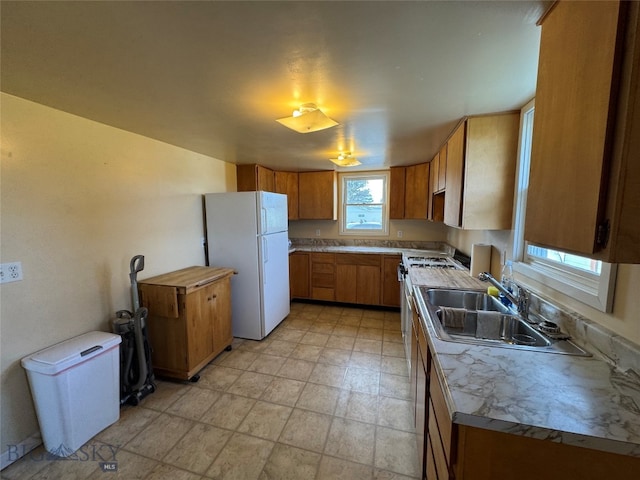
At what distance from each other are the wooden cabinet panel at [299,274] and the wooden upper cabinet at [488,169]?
264 cm

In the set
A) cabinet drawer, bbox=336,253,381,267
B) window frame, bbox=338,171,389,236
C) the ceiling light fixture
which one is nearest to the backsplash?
the ceiling light fixture

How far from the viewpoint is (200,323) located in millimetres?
2395

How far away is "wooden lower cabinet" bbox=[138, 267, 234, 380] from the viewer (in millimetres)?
2232

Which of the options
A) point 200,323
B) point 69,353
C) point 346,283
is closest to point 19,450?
point 69,353

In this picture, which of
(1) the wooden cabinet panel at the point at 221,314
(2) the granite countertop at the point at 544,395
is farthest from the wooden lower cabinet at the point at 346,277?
(2) the granite countertop at the point at 544,395

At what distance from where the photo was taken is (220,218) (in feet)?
9.99

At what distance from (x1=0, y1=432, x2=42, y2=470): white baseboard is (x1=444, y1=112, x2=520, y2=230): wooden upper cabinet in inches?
124

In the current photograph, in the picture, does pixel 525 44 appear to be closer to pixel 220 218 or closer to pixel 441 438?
pixel 441 438

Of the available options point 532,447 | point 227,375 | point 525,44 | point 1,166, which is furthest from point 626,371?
point 1,166

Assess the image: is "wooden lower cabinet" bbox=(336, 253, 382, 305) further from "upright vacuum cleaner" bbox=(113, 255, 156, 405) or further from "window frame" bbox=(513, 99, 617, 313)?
"upright vacuum cleaner" bbox=(113, 255, 156, 405)

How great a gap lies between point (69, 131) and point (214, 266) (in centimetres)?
174

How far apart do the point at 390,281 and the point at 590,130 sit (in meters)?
3.26

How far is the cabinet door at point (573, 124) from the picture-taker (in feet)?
2.26

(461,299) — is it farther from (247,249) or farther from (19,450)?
(19,450)
